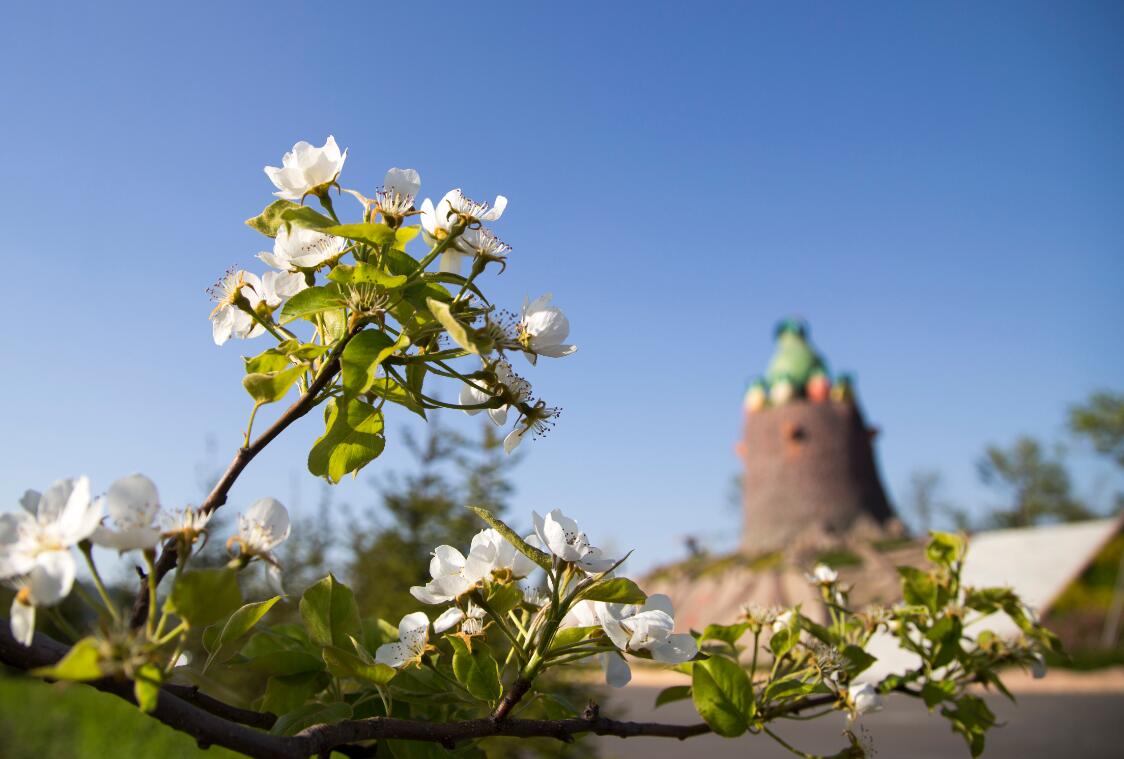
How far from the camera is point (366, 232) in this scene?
64cm

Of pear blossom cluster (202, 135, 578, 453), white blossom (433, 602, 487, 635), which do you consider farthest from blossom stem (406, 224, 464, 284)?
white blossom (433, 602, 487, 635)

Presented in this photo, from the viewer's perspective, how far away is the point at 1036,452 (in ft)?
84.2

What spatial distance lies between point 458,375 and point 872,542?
19.1 metres

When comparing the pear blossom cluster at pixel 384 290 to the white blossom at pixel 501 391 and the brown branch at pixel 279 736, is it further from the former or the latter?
the brown branch at pixel 279 736

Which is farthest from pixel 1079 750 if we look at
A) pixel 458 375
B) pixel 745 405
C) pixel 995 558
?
pixel 745 405

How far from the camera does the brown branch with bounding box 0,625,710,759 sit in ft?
1.68

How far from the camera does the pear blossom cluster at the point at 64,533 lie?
1.59ft

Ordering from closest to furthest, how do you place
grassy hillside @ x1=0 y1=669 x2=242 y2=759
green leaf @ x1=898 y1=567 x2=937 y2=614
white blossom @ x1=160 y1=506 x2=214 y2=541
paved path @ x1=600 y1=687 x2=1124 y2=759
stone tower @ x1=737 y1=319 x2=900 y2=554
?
white blossom @ x1=160 y1=506 x2=214 y2=541 → green leaf @ x1=898 y1=567 x2=937 y2=614 → grassy hillside @ x1=0 y1=669 x2=242 y2=759 → paved path @ x1=600 y1=687 x2=1124 y2=759 → stone tower @ x1=737 y1=319 x2=900 y2=554

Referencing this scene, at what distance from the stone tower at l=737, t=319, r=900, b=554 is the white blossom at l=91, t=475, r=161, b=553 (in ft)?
63.5

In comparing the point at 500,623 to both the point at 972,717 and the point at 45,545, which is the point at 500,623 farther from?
the point at 972,717

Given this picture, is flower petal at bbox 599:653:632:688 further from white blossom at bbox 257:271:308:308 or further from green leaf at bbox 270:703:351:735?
white blossom at bbox 257:271:308:308

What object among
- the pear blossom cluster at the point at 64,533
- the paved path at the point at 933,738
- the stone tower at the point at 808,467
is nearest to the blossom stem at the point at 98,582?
the pear blossom cluster at the point at 64,533

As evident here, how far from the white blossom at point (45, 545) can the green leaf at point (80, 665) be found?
4 centimetres

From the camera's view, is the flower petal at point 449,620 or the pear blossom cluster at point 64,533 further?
the flower petal at point 449,620
